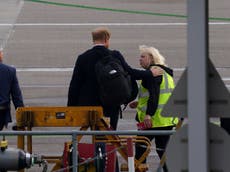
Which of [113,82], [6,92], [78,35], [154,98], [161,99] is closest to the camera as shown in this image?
[113,82]

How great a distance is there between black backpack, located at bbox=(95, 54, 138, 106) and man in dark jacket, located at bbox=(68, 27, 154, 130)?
0.13 meters

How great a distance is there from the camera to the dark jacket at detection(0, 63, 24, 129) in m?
12.0

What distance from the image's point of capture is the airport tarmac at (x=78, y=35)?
20.0 metres

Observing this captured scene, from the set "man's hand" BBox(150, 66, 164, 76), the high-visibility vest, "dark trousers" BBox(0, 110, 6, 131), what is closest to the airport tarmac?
"dark trousers" BBox(0, 110, 6, 131)

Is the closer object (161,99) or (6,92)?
(161,99)

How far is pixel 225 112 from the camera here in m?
4.63

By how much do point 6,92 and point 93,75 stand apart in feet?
5.45

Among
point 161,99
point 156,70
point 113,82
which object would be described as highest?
→ point 156,70

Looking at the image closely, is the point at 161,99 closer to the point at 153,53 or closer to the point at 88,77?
the point at 153,53

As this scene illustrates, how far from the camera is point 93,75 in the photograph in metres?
10.9

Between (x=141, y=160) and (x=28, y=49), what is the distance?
1340cm

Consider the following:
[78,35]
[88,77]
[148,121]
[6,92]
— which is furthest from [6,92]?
[78,35]

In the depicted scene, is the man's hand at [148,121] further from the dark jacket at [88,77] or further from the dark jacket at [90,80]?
the dark jacket at [88,77]

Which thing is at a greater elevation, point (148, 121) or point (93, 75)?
point (93, 75)
